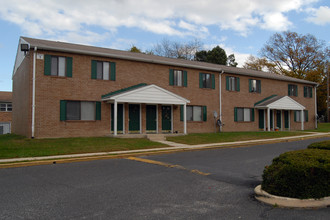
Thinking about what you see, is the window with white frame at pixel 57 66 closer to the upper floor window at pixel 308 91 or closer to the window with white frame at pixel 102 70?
the window with white frame at pixel 102 70

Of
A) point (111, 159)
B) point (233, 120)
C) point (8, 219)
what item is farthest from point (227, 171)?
point (233, 120)

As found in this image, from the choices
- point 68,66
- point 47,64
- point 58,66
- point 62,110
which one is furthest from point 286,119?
point 47,64

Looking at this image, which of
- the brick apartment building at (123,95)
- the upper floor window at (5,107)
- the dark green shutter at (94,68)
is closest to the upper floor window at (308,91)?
the brick apartment building at (123,95)

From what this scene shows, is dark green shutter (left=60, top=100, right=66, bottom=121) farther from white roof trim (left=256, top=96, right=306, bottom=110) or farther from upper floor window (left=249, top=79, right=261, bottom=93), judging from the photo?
white roof trim (left=256, top=96, right=306, bottom=110)

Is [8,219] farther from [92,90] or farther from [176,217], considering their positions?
[92,90]

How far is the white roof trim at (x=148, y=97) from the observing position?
18.7 meters

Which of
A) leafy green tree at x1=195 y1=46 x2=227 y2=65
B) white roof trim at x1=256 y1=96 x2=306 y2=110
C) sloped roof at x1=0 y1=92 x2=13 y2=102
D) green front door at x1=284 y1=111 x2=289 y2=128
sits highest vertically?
Result: leafy green tree at x1=195 y1=46 x2=227 y2=65

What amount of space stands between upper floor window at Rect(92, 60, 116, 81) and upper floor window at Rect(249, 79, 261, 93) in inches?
539

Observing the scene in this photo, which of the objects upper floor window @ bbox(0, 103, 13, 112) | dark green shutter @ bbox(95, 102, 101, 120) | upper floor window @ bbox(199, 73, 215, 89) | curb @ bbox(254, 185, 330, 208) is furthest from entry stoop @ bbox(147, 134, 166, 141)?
upper floor window @ bbox(0, 103, 13, 112)

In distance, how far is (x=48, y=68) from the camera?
17.9 metres

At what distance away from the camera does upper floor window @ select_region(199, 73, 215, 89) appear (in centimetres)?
2428

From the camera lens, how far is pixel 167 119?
22234mm

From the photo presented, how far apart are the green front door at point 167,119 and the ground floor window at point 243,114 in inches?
272

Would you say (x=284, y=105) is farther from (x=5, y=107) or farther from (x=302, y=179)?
(x=5, y=107)
